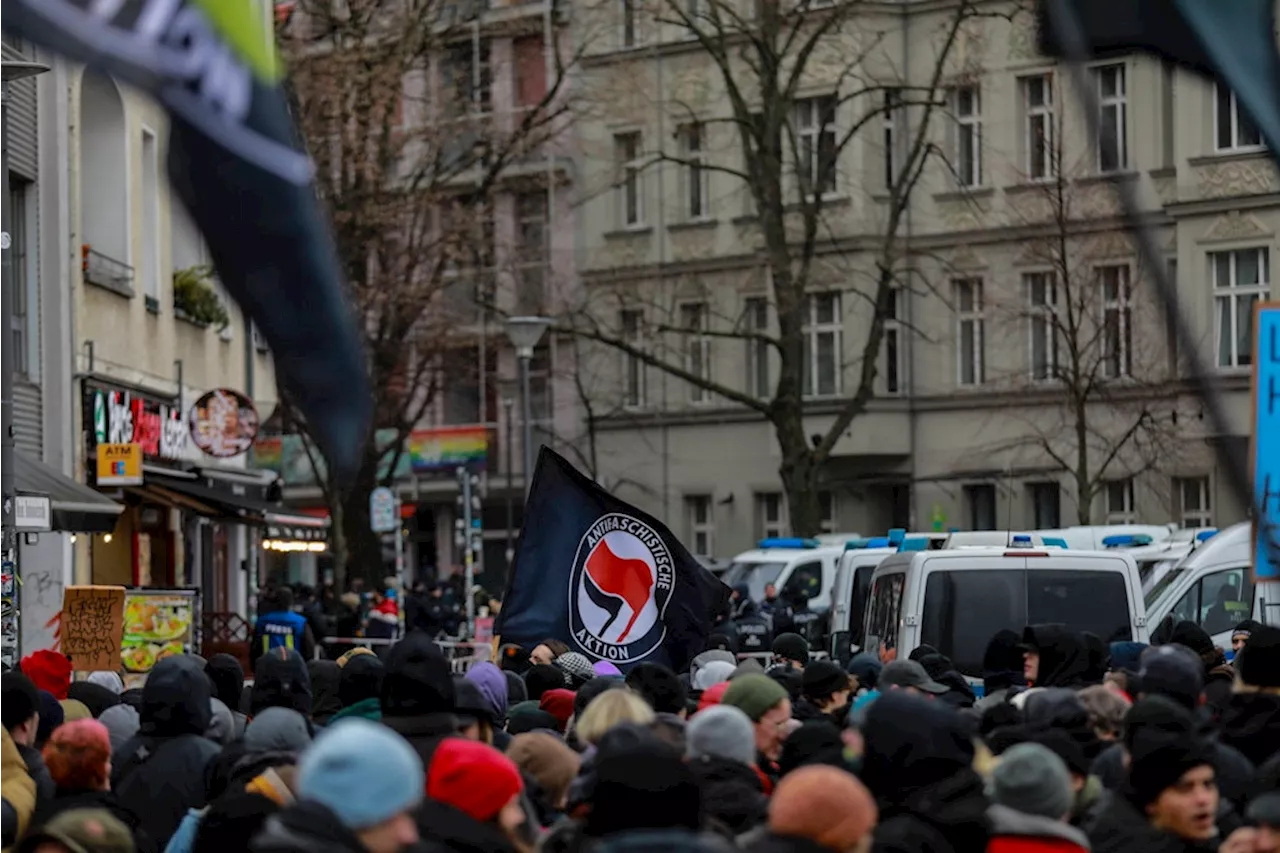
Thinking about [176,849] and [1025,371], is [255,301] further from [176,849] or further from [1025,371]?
[1025,371]

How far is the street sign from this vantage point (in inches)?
1607

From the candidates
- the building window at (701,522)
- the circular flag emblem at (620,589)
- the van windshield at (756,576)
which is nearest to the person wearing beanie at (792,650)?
the circular flag emblem at (620,589)

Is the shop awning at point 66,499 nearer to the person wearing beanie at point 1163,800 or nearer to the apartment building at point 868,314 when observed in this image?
the person wearing beanie at point 1163,800

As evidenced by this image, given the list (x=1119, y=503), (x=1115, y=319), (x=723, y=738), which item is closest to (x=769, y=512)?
(x=1119, y=503)

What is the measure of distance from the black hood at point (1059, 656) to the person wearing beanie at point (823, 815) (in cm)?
704

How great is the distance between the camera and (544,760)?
28.8ft

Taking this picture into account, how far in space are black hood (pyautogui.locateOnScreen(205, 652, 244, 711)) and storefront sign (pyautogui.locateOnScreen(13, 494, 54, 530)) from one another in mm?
6788

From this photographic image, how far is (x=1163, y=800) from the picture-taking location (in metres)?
7.62

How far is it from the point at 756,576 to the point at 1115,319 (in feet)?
20.3

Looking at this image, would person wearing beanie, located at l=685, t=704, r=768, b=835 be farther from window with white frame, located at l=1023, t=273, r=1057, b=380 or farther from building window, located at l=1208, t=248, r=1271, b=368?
window with white frame, located at l=1023, t=273, r=1057, b=380

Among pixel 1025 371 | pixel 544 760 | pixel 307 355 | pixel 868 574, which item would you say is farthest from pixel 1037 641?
pixel 1025 371

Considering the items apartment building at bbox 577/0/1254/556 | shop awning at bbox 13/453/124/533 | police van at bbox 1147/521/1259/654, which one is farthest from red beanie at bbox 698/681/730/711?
apartment building at bbox 577/0/1254/556

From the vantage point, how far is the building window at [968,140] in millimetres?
44250

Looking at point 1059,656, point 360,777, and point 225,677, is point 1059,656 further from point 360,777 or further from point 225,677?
point 360,777
